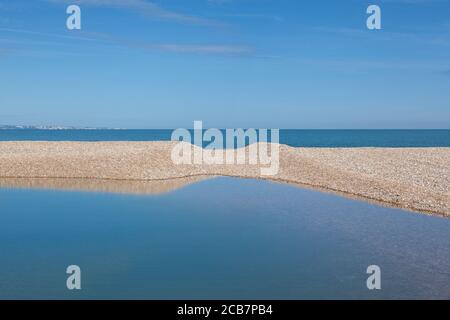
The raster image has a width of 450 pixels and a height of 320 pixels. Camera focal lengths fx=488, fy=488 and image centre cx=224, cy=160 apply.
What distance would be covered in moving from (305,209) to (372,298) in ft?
30.9

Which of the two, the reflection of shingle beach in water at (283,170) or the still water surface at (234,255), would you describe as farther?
the reflection of shingle beach in water at (283,170)

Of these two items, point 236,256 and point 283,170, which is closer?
point 236,256

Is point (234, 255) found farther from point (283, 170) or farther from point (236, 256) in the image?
point (283, 170)

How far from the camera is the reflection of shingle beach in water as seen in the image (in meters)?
22.8

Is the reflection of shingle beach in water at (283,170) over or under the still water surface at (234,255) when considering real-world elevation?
over

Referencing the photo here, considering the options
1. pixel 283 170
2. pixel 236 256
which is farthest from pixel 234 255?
pixel 283 170

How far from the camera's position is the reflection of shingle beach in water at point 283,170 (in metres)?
22.8

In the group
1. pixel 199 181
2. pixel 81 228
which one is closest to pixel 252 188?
pixel 199 181

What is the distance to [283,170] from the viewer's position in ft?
101

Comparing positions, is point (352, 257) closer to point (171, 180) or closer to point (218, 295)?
point (218, 295)

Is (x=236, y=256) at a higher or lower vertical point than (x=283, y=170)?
lower

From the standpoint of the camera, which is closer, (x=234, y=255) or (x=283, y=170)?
(x=234, y=255)

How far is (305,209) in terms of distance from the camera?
63.1 ft
